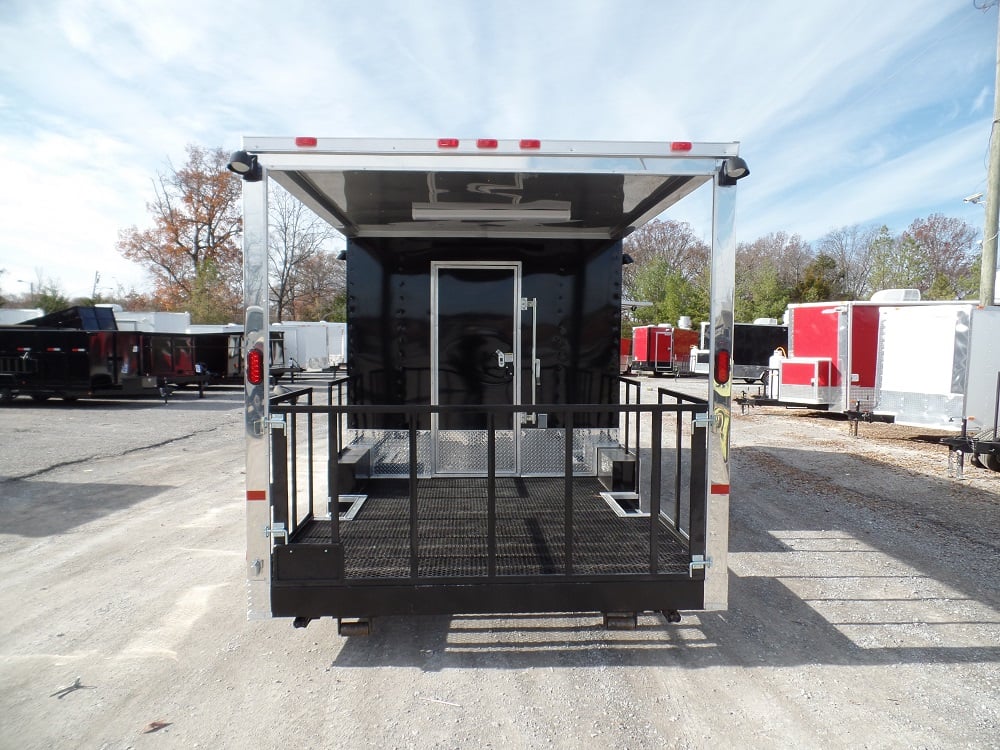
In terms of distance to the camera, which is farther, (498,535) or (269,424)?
(498,535)

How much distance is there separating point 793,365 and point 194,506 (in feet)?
39.2

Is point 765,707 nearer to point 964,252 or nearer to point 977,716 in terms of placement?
point 977,716

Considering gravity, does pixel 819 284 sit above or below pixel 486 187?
above

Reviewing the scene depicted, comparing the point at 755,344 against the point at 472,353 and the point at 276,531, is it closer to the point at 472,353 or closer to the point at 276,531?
the point at 472,353

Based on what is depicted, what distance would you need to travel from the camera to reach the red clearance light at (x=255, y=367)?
9.59ft

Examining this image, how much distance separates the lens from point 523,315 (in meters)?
5.23

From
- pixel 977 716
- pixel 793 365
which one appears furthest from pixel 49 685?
pixel 793 365

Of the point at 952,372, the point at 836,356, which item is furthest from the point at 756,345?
the point at 952,372

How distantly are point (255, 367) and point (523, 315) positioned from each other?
2728mm

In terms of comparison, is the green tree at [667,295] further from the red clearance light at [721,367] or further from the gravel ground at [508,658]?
the red clearance light at [721,367]

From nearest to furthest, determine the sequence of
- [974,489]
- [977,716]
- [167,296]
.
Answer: [977,716], [974,489], [167,296]

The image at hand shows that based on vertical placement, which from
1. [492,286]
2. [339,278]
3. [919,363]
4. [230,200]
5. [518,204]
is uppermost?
[230,200]

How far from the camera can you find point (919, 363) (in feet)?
32.3

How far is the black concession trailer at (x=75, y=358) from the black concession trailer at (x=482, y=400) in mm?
11219
